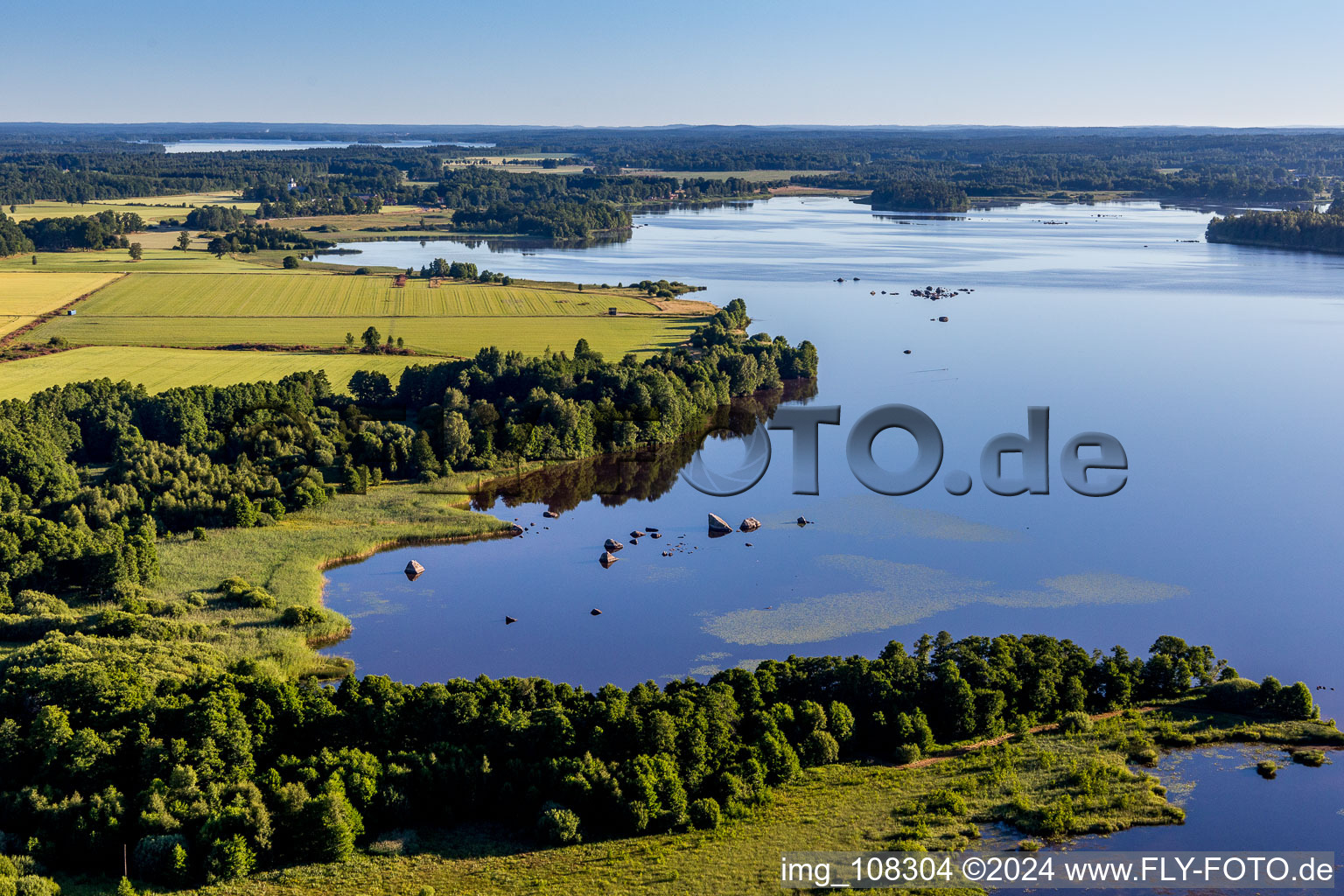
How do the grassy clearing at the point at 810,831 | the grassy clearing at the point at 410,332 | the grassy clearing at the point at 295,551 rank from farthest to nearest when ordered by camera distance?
the grassy clearing at the point at 410,332 < the grassy clearing at the point at 295,551 < the grassy clearing at the point at 810,831

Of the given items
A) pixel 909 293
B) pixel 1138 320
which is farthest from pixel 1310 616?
pixel 909 293

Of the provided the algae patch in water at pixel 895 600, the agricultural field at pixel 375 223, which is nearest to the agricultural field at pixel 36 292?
the agricultural field at pixel 375 223

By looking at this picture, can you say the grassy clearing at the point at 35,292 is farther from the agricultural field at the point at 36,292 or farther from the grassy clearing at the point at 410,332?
the grassy clearing at the point at 410,332

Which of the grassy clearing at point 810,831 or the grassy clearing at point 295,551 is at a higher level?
the grassy clearing at point 295,551

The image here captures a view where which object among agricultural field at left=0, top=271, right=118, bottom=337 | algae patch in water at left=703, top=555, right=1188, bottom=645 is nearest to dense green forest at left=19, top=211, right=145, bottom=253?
agricultural field at left=0, top=271, right=118, bottom=337

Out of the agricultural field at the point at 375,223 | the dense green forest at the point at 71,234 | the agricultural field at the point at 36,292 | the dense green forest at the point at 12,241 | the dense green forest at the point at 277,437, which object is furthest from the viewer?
the agricultural field at the point at 375,223

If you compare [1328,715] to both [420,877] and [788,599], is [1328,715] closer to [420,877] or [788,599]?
[788,599]

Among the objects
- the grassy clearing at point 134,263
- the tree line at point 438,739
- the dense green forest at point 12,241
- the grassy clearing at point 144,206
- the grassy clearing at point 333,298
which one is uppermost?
the grassy clearing at point 144,206

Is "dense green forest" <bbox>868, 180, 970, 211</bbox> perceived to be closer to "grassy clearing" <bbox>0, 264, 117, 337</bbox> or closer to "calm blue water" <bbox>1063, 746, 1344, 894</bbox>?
"grassy clearing" <bbox>0, 264, 117, 337</bbox>
